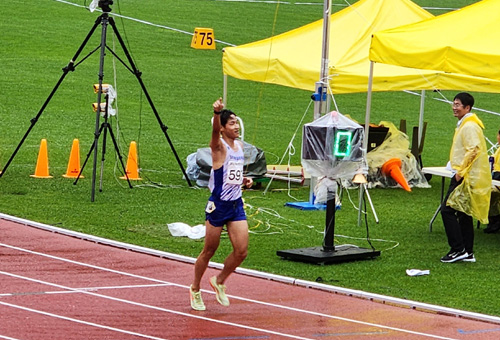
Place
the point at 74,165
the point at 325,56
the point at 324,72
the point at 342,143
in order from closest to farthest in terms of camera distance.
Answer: the point at 342,143 < the point at 325,56 < the point at 324,72 < the point at 74,165

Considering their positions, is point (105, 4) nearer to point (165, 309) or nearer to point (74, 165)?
point (74, 165)

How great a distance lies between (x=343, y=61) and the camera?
59.6 ft

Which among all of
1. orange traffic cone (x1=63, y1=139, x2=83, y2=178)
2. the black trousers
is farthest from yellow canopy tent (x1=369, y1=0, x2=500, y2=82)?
orange traffic cone (x1=63, y1=139, x2=83, y2=178)

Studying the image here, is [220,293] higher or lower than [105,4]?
lower

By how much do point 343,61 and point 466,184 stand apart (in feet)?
18.4

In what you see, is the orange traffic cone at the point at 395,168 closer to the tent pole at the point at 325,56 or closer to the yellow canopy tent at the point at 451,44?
the tent pole at the point at 325,56

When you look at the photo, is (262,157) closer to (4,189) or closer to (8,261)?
(4,189)

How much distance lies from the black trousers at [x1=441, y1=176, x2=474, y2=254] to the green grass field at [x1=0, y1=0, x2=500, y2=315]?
0.29m

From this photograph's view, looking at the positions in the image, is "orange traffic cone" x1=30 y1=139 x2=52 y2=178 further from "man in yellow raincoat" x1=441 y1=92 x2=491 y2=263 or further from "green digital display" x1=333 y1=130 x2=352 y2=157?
"man in yellow raincoat" x1=441 y1=92 x2=491 y2=263

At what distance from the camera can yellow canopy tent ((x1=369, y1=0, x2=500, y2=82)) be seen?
13523 millimetres

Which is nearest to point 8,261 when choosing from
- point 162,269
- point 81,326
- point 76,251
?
point 76,251

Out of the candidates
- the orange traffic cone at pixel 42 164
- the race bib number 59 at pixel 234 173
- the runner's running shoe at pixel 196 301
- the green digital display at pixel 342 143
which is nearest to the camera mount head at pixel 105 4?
the orange traffic cone at pixel 42 164

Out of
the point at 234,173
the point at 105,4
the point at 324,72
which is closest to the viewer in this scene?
the point at 234,173

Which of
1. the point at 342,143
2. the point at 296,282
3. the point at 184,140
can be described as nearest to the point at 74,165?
the point at 184,140
